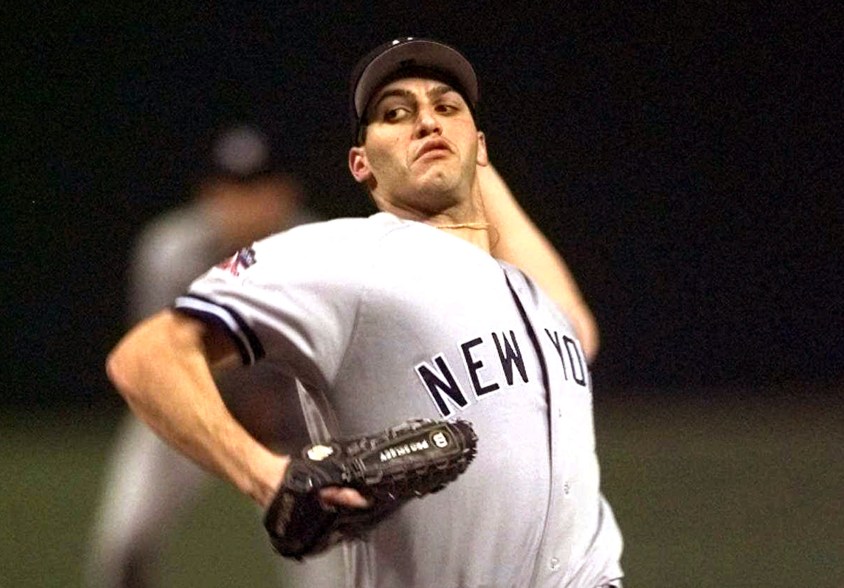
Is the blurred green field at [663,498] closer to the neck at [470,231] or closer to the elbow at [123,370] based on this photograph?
the neck at [470,231]

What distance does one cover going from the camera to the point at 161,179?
4793mm

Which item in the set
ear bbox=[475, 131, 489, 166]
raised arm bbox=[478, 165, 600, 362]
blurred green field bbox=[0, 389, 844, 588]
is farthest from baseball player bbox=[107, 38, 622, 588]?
blurred green field bbox=[0, 389, 844, 588]

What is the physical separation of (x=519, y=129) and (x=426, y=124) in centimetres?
281

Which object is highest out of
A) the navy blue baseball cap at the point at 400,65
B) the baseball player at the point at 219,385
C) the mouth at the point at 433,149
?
the navy blue baseball cap at the point at 400,65

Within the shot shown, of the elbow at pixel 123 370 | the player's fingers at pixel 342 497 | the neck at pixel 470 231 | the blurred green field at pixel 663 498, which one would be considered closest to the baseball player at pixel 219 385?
the blurred green field at pixel 663 498

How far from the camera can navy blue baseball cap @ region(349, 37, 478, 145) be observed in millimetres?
2045

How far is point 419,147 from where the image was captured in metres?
1.99

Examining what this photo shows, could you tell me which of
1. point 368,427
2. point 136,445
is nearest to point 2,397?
point 136,445

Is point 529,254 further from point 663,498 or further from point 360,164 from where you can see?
point 663,498

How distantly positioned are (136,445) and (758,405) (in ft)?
6.26

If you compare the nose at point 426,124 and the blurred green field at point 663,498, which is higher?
the nose at point 426,124

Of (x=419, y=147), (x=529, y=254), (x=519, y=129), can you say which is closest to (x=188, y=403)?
(x=419, y=147)

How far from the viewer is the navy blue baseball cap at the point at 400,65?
204cm

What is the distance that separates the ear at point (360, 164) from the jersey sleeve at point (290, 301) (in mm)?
367
